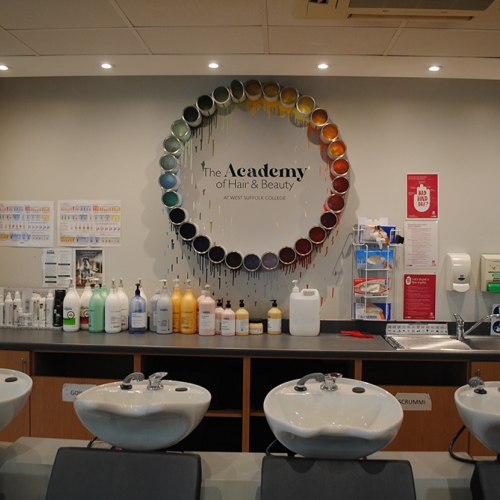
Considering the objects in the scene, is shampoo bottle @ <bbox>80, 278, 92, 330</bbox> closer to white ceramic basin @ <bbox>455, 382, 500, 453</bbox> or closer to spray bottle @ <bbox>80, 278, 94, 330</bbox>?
spray bottle @ <bbox>80, 278, 94, 330</bbox>

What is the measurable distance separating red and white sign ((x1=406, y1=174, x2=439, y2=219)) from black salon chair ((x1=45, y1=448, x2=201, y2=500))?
7.80 feet

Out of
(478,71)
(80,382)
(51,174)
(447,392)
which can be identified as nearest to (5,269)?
(51,174)

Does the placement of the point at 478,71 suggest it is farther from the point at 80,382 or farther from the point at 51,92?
the point at 80,382

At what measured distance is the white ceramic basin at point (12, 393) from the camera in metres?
1.50

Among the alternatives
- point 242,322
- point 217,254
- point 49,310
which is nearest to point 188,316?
point 242,322

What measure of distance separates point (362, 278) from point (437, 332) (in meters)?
0.63

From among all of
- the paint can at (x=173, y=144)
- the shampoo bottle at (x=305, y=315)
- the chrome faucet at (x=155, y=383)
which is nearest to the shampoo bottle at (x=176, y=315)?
the shampoo bottle at (x=305, y=315)

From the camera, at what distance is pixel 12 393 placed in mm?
1702

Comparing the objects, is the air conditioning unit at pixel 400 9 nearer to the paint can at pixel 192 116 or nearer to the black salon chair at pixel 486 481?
the paint can at pixel 192 116

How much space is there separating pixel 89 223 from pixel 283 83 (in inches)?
65.7

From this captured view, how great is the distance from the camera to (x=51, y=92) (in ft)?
11.0

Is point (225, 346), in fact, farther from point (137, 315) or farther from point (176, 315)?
point (137, 315)

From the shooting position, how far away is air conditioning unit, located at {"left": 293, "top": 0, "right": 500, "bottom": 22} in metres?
1.87

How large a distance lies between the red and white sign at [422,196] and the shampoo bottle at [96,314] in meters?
2.16
